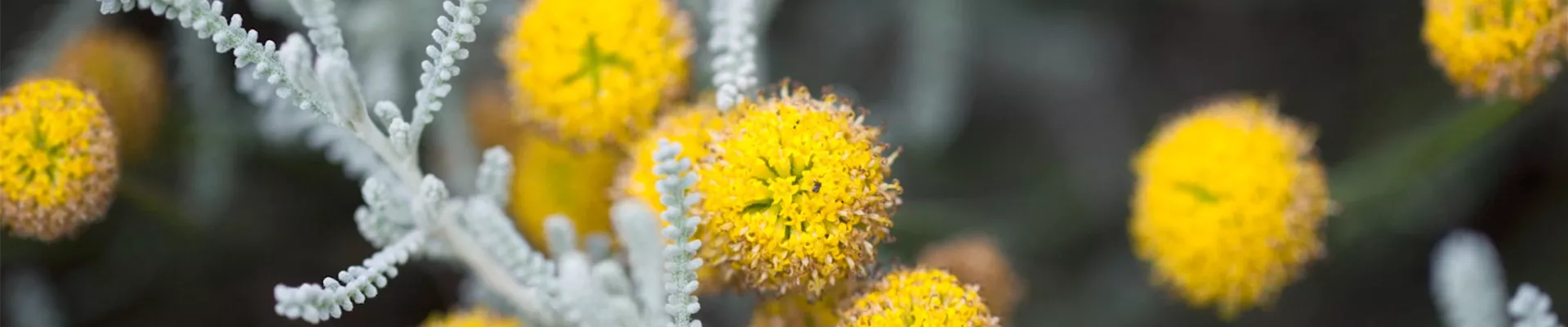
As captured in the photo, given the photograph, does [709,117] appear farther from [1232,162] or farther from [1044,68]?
[1044,68]

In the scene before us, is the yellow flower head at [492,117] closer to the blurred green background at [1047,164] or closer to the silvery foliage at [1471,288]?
the blurred green background at [1047,164]

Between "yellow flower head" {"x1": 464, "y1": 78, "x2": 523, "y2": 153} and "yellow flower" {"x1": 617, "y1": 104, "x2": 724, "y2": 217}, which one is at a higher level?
"yellow flower head" {"x1": 464, "y1": 78, "x2": 523, "y2": 153}

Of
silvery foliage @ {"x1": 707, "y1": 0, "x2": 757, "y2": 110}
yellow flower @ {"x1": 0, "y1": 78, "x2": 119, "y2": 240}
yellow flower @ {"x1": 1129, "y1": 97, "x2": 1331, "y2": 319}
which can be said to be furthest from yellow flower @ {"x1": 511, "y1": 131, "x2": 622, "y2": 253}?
yellow flower @ {"x1": 1129, "y1": 97, "x2": 1331, "y2": 319}

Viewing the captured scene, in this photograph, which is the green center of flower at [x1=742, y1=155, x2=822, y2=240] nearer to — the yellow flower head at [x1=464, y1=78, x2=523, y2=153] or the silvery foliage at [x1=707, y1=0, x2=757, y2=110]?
the silvery foliage at [x1=707, y1=0, x2=757, y2=110]

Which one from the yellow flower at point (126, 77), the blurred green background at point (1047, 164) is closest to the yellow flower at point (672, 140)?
the blurred green background at point (1047, 164)

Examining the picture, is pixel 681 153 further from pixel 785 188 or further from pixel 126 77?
pixel 126 77
